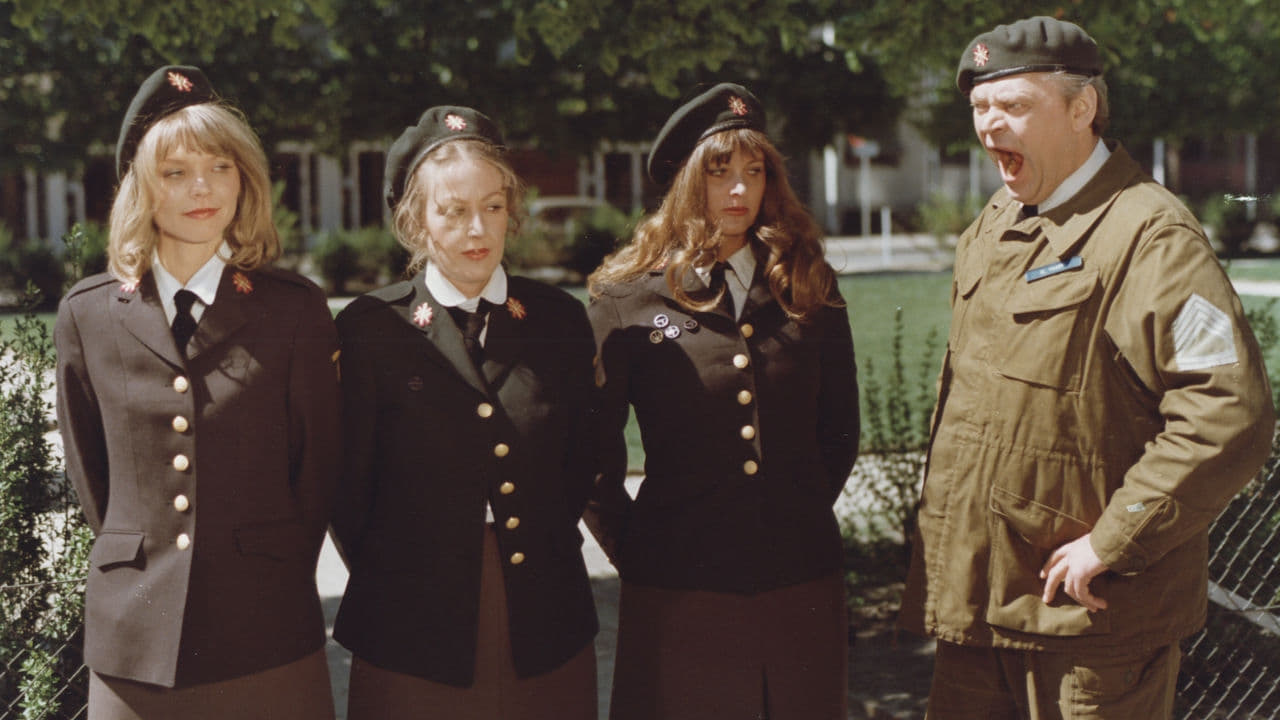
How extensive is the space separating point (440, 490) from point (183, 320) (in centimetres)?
68

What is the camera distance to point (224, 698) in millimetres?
2842

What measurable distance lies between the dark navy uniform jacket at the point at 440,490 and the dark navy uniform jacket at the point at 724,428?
11.5 inches

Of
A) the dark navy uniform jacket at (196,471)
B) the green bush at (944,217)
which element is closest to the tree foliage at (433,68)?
the dark navy uniform jacket at (196,471)

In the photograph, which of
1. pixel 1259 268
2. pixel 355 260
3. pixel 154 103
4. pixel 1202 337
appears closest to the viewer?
pixel 1202 337

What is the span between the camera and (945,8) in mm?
6164

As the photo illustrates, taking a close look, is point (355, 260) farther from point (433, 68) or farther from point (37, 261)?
point (433, 68)

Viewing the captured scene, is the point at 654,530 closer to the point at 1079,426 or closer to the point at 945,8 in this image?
the point at 1079,426

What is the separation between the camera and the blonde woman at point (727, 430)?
10.6ft

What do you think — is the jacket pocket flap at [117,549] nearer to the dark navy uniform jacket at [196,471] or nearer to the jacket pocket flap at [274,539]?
the dark navy uniform jacket at [196,471]

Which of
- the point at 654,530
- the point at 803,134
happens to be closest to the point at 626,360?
the point at 654,530

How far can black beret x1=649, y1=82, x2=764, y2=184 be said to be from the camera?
11.0 feet

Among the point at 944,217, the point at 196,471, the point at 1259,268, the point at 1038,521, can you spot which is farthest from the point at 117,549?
the point at 944,217

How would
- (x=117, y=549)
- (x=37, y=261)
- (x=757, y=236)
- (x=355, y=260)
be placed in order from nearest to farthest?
1. (x=117, y=549)
2. (x=757, y=236)
3. (x=37, y=261)
4. (x=355, y=260)

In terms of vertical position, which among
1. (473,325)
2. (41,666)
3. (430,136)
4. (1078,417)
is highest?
(430,136)
